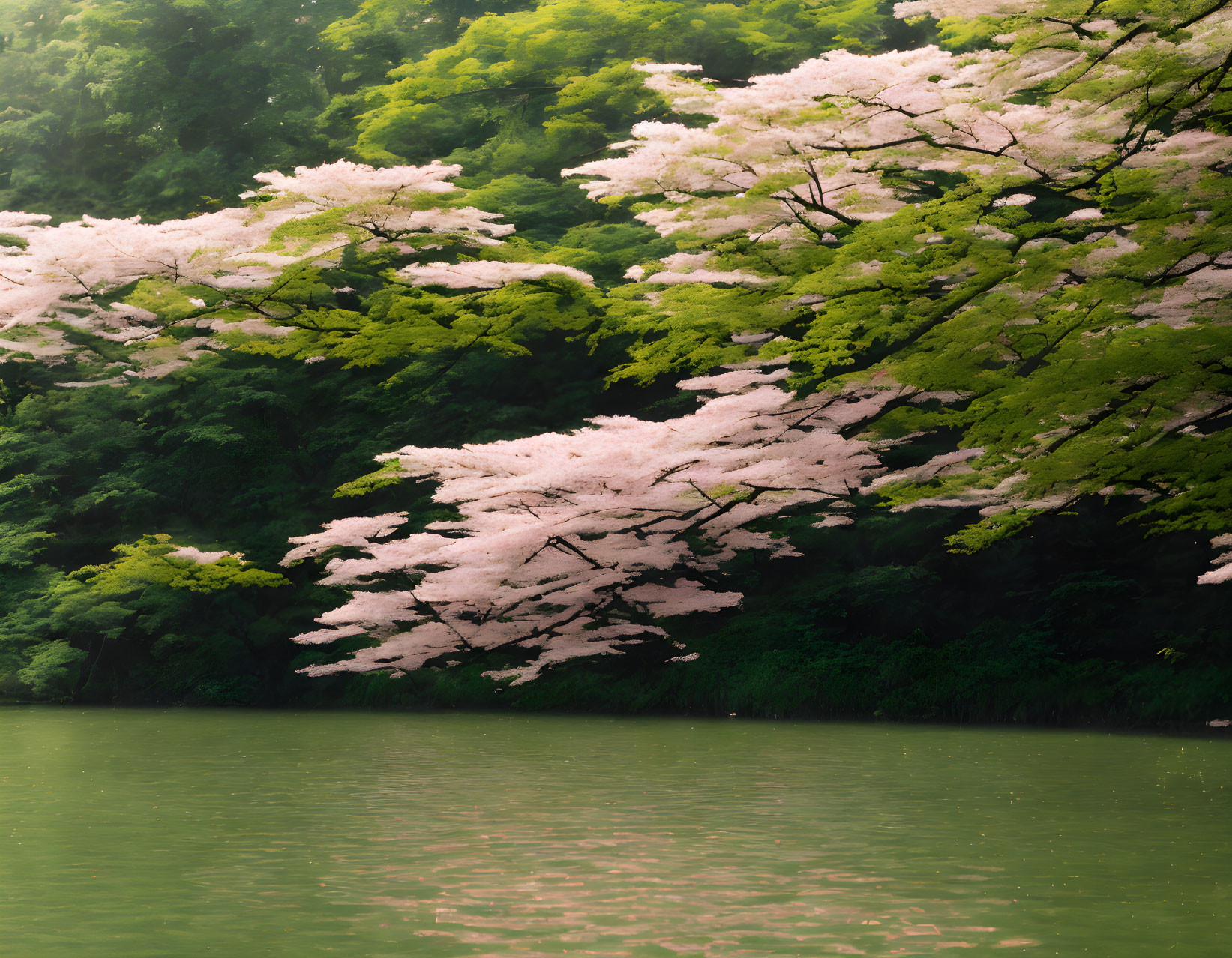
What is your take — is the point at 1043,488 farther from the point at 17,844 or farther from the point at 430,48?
the point at 430,48

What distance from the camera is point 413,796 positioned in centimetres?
942

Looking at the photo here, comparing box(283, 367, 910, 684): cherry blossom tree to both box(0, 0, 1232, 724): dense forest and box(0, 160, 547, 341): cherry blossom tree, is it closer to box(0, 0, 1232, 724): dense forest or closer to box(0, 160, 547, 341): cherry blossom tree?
box(0, 0, 1232, 724): dense forest

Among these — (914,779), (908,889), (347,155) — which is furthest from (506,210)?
(908,889)

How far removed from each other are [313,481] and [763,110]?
10457mm

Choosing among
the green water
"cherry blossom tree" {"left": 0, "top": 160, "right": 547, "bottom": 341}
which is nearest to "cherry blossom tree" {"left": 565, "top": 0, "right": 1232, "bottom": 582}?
the green water

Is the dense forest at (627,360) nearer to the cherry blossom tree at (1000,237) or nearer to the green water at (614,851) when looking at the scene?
the cherry blossom tree at (1000,237)

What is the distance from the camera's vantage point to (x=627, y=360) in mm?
20469

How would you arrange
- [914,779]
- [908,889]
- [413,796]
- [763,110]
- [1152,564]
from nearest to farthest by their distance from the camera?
[908,889], [413,796], [914,779], [763,110], [1152,564]

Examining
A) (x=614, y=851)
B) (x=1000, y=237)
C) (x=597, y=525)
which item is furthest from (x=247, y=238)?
(x=614, y=851)

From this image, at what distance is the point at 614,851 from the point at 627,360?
1380 cm

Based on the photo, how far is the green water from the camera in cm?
539

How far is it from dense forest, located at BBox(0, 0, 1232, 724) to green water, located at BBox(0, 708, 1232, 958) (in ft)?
12.0

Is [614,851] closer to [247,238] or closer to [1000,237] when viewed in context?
[1000,237]

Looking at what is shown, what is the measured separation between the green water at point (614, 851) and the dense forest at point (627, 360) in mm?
3668
